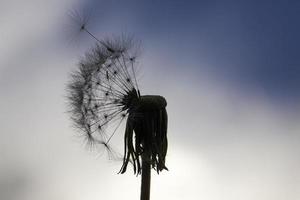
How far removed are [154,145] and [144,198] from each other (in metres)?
1.70

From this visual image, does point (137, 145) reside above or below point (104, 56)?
below

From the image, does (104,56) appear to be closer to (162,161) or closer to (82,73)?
(82,73)

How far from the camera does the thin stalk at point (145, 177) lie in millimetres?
21656

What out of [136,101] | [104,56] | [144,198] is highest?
[104,56]

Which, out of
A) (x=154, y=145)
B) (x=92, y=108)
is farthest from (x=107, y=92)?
(x=154, y=145)

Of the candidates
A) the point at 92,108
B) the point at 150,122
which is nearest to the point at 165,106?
the point at 150,122

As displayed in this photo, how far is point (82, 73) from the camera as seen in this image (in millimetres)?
22875

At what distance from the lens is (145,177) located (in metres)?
21.7

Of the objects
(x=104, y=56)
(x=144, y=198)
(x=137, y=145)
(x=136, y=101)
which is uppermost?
(x=104, y=56)

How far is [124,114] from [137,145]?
1.05 m

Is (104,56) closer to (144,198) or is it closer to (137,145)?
(137,145)

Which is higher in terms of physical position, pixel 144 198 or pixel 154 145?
pixel 154 145

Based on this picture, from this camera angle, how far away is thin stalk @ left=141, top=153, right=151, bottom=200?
21.7 metres

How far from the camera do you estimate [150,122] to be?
21719mm
